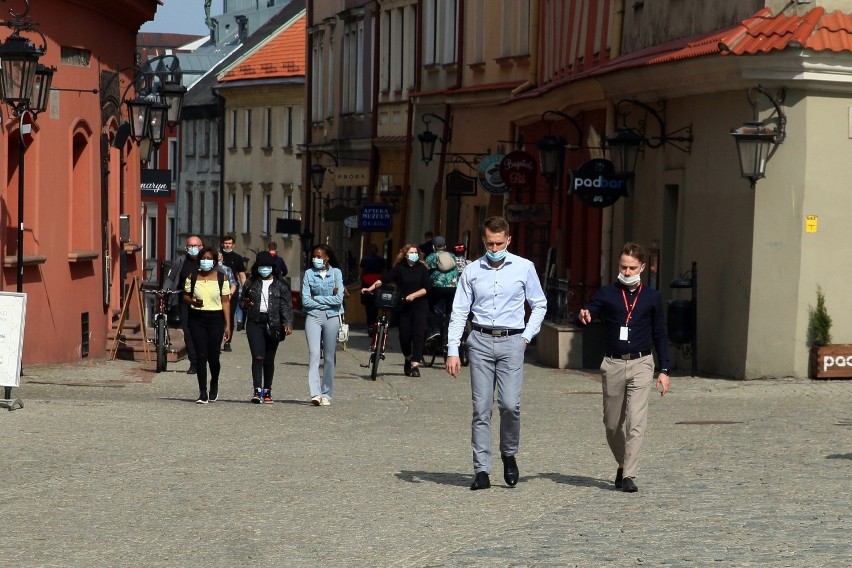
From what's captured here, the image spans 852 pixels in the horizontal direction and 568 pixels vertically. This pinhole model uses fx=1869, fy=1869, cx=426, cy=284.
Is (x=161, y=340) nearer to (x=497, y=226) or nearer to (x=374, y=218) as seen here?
(x=497, y=226)

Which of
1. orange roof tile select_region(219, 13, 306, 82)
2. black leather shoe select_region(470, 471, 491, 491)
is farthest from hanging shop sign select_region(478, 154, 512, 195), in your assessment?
orange roof tile select_region(219, 13, 306, 82)

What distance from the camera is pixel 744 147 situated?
67.2 ft

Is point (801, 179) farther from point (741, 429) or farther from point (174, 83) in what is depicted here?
point (174, 83)

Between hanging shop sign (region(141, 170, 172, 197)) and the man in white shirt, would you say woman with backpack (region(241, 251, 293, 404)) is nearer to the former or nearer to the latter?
the man in white shirt

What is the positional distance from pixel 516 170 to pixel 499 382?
20.7 meters

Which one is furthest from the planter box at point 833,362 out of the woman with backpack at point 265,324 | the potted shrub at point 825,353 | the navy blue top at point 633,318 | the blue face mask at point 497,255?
the blue face mask at point 497,255

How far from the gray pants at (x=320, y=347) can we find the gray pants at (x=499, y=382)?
267 inches

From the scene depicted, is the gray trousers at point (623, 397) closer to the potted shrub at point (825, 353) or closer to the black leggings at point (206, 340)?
the black leggings at point (206, 340)

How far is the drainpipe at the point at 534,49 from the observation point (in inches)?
1412

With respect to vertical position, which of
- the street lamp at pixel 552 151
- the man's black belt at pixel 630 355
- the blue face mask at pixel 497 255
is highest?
the street lamp at pixel 552 151

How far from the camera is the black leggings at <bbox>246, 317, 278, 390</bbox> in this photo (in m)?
19.1

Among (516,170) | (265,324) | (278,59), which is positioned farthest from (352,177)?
(265,324)

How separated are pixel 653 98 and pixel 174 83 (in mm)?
8126

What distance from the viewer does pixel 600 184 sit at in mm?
25625
